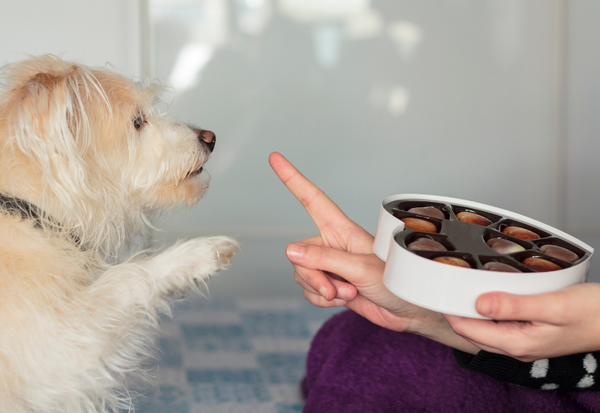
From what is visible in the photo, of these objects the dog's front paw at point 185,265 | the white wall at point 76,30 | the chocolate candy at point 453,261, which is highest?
the white wall at point 76,30

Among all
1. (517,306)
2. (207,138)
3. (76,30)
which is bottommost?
(517,306)

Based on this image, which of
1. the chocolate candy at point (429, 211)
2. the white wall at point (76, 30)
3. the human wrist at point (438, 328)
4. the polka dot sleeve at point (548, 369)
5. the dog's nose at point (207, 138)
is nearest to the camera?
the chocolate candy at point (429, 211)

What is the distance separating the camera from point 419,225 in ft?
2.56

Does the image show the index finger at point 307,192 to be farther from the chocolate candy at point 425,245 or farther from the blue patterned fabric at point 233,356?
the blue patterned fabric at point 233,356

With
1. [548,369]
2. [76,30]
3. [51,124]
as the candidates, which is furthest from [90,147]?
[76,30]

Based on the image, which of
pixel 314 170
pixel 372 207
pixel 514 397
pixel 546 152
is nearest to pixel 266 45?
pixel 314 170

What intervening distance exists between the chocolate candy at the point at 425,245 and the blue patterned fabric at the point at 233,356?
2.34 ft

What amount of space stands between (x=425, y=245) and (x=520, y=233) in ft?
0.71

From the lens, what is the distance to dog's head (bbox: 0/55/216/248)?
0.91 meters

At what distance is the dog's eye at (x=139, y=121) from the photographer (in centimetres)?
113

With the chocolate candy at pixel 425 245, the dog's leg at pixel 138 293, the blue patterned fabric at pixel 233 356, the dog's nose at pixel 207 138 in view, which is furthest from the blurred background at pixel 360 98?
the chocolate candy at pixel 425 245

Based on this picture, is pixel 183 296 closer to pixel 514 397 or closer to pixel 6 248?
pixel 6 248

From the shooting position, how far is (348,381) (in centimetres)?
120

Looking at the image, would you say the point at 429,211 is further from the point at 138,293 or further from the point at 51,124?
the point at 51,124
